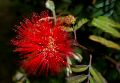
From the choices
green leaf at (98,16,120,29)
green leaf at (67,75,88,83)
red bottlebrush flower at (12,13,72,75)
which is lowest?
green leaf at (67,75,88,83)

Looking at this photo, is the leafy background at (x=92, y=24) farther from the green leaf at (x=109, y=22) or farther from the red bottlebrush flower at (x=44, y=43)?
A: the red bottlebrush flower at (x=44, y=43)

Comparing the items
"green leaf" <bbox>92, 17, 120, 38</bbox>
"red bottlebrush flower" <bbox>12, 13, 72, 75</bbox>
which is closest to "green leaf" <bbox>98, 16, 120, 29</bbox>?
"green leaf" <bbox>92, 17, 120, 38</bbox>

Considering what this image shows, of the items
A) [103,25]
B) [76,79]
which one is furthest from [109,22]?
[76,79]

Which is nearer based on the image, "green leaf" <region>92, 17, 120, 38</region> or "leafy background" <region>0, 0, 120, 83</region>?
"green leaf" <region>92, 17, 120, 38</region>

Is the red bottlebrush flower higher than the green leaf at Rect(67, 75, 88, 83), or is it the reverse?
the red bottlebrush flower

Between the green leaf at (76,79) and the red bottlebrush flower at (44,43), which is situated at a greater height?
the red bottlebrush flower at (44,43)

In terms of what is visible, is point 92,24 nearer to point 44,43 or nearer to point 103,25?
point 103,25

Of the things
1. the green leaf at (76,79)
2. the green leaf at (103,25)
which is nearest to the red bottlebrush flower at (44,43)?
the green leaf at (76,79)

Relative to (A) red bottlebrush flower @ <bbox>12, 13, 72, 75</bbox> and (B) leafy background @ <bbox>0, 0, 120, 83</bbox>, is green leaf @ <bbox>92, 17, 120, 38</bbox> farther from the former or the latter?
(A) red bottlebrush flower @ <bbox>12, 13, 72, 75</bbox>

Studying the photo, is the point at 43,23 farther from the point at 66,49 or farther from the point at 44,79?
the point at 44,79

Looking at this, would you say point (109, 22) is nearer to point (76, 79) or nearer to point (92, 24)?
point (92, 24)

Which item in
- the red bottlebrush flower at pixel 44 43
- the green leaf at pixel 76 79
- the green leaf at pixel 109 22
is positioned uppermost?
the green leaf at pixel 109 22

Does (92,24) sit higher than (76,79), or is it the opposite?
(92,24)

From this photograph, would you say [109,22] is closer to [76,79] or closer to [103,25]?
[103,25]
